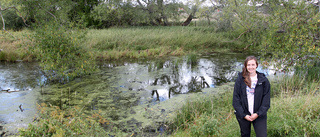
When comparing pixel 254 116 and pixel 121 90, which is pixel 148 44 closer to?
pixel 121 90

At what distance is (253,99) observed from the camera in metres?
3.05

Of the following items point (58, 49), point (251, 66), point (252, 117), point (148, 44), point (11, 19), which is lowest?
point (252, 117)

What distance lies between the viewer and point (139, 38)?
1580 centimetres

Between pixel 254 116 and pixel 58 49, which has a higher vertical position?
pixel 58 49

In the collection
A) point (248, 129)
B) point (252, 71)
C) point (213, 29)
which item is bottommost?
point (248, 129)

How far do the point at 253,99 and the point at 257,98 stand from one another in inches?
2.0

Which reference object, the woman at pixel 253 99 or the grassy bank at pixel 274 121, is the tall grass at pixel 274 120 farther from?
the woman at pixel 253 99

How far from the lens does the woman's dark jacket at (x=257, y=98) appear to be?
9.80ft

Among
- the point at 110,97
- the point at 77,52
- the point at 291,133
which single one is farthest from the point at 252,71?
the point at 77,52

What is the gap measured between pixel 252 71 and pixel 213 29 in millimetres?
18379

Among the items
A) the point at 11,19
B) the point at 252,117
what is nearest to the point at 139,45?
the point at 252,117

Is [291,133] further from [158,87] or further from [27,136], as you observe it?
[158,87]

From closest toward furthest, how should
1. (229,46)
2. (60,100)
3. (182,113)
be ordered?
(182,113)
(60,100)
(229,46)

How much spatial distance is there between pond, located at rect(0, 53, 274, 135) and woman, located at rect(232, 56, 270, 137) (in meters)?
2.29
